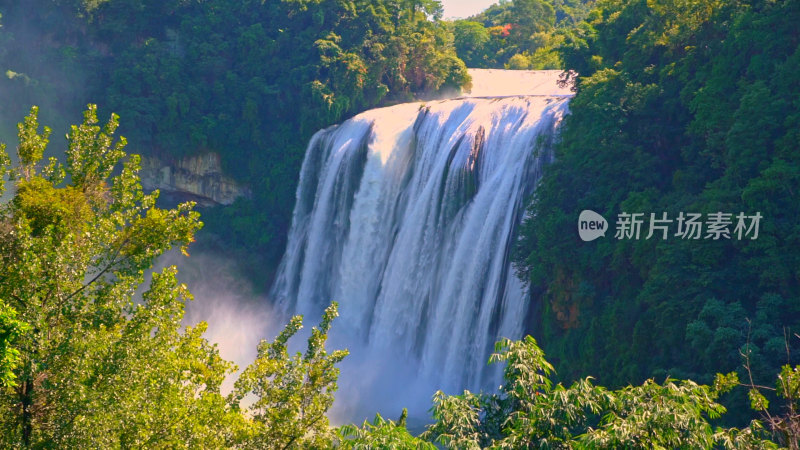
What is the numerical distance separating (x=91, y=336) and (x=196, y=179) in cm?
2579

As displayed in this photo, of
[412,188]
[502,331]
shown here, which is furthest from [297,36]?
[502,331]

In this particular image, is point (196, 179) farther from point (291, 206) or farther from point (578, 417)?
point (578, 417)

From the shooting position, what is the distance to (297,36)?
32.8 metres

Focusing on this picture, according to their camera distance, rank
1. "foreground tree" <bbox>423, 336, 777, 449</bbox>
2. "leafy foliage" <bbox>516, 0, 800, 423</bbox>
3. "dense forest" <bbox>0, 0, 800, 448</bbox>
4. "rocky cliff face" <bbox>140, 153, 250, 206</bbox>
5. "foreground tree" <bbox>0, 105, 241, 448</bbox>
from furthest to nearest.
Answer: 1. "rocky cliff face" <bbox>140, 153, 250, 206</bbox>
2. "leafy foliage" <bbox>516, 0, 800, 423</bbox>
3. "dense forest" <bbox>0, 0, 800, 448</bbox>
4. "foreground tree" <bbox>0, 105, 241, 448</bbox>
5. "foreground tree" <bbox>423, 336, 777, 449</bbox>

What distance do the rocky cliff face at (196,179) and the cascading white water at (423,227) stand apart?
14.2ft

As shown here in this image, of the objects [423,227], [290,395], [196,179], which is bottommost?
[290,395]

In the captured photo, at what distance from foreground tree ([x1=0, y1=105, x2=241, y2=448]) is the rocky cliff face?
78.7 feet

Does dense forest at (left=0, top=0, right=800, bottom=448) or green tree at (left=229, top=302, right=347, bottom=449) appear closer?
dense forest at (left=0, top=0, right=800, bottom=448)

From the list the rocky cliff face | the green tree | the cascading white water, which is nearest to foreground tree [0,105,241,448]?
the green tree

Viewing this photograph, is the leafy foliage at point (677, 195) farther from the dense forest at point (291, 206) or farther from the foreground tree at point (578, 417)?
the foreground tree at point (578, 417)

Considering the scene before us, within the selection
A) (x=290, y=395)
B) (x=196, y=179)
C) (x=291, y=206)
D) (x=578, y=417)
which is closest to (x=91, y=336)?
(x=290, y=395)

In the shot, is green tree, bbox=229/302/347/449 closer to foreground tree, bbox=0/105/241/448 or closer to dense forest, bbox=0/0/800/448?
dense forest, bbox=0/0/800/448

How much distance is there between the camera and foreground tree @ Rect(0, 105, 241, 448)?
736 cm

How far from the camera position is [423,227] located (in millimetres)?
22203
